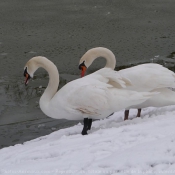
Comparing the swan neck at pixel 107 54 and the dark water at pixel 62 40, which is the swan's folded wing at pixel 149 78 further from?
the dark water at pixel 62 40

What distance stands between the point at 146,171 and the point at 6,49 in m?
6.29

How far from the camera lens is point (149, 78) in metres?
5.11

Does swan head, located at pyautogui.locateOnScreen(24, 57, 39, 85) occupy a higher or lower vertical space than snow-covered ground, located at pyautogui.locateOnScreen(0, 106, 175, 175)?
higher

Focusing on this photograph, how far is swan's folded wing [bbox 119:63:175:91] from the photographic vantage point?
16.6 feet

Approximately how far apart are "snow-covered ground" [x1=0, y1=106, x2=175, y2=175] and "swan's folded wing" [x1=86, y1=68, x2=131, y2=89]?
0.71 meters

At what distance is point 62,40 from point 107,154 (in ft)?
19.8

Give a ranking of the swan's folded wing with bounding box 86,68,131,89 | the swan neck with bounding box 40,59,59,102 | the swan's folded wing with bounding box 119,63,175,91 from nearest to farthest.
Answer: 1. the swan's folded wing with bounding box 86,68,131,89
2. the swan's folded wing with bounding box 119,63,175,91
3. the swan neck with bounding box 40,59,59,102

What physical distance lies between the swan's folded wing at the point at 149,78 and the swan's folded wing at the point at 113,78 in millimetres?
119

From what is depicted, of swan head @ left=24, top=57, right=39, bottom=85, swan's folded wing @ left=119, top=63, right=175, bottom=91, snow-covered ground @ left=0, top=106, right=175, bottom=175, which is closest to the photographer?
snow-covered ground @ left=0, top=106, right=175, bottom=175

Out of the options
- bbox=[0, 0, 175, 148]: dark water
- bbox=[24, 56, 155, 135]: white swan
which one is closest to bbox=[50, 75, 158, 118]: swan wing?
bbox=[24, 56, 155, 135]: white swan

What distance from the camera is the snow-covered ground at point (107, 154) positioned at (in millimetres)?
3104

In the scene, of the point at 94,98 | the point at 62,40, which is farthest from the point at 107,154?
the point at 62,40

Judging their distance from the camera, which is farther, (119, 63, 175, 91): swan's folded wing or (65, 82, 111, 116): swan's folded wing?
(119, 63, 175, 91): swan's folded wing

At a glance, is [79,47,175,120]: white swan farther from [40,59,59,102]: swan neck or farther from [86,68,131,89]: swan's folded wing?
[40,59,59,102]: swan neck
